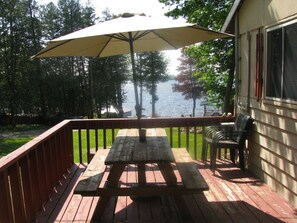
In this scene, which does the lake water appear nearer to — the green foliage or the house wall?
the green foliage

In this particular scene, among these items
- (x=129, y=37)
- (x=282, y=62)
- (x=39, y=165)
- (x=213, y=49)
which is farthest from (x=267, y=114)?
(x=213, y=49)

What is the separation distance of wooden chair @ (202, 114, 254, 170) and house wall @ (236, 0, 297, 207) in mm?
146

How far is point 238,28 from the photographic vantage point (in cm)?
547

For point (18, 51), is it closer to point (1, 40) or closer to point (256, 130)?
point (1, 40)

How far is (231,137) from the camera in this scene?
509 centimetres

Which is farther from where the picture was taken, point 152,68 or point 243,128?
point 152,68

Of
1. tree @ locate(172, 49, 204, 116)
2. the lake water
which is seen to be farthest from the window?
tree @ locate(172, 49, 204, 116)

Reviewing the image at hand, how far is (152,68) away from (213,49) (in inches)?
798

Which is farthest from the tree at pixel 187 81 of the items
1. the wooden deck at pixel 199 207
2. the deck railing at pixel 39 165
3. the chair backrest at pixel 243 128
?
the wooden deck at pixel 199 207

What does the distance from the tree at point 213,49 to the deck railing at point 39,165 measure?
7.03 m

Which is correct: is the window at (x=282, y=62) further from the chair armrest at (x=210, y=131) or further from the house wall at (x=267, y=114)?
the chair armrest at (x=210, y=131)

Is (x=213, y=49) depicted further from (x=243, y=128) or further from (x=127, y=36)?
(x=127, y=36)

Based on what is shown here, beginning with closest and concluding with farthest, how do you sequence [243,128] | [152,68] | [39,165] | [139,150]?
[139,150]
[39,165]
[243,128]
[152,68]

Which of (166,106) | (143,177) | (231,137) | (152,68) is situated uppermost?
(152,68)
